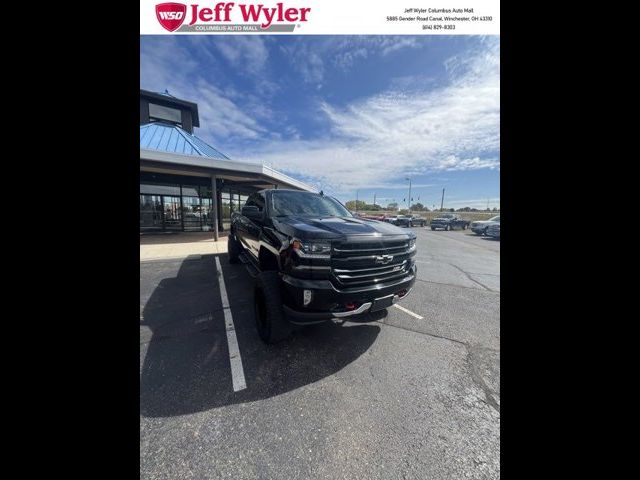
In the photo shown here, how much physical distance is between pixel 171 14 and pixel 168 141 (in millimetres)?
10458

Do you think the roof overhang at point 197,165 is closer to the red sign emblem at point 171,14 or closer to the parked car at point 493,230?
the red sign emblem at point 171,14

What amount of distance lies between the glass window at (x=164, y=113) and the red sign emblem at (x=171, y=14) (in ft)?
51.3

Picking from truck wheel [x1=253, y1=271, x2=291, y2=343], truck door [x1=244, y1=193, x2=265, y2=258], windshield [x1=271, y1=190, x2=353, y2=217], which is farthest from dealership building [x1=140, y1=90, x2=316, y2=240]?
truck wheel [x1=253, y1=271, x2=291, y2=343]

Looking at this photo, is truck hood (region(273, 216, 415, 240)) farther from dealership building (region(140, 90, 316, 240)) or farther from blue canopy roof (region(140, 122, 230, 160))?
blue canopy roof (region(140, 122, 230, 160))

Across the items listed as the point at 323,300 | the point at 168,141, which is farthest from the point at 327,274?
the point at 168,141

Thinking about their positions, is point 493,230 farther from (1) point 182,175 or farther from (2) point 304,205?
(1) point 182,175

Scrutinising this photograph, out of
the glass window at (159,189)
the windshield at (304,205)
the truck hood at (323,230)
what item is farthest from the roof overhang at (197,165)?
the truck hood at (323,230)
